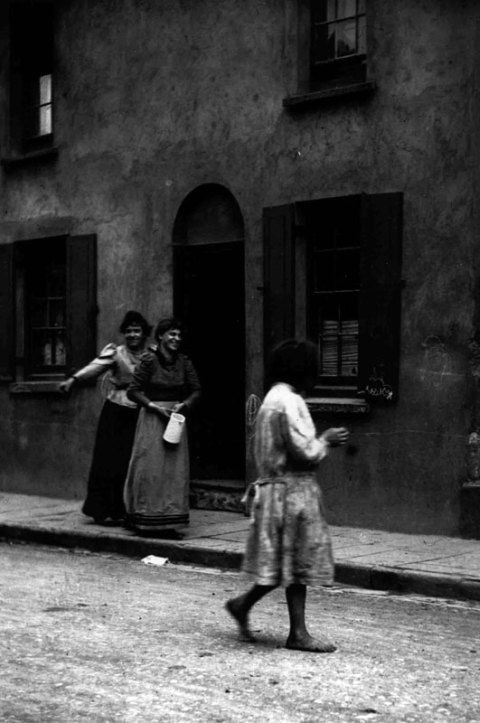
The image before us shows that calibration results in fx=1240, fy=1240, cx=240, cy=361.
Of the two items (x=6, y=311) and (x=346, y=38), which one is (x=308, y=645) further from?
(x=6, y=311)

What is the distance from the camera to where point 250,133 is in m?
12.3

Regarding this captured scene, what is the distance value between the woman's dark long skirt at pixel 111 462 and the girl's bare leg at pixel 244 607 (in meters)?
5.26

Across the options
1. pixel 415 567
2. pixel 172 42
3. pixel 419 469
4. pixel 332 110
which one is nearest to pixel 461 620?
pixel 415 567

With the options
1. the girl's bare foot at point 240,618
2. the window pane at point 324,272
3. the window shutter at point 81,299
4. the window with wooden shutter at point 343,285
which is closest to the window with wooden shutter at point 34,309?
the window shutter at point 81,299

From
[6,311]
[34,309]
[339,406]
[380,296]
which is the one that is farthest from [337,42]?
[6,311]

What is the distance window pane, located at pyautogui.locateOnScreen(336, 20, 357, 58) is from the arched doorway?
1865 mm

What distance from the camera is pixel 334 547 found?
33.2 ft

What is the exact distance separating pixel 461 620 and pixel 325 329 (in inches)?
189

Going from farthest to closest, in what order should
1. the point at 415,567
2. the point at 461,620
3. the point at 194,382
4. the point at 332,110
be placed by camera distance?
1. the point at 332,110
2. the point at 194,382
3. the point at 415,567
4. the point at 461,620

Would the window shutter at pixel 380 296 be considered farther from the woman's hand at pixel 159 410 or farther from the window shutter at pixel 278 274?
the woman's hand at pixel 159 410

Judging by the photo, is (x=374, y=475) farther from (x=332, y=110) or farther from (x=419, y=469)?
(x=332, y=110)

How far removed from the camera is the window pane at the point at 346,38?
463 inches

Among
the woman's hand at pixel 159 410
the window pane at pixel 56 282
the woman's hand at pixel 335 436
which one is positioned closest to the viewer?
the woman's hand at pixel 335 436

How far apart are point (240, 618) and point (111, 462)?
5436mm
